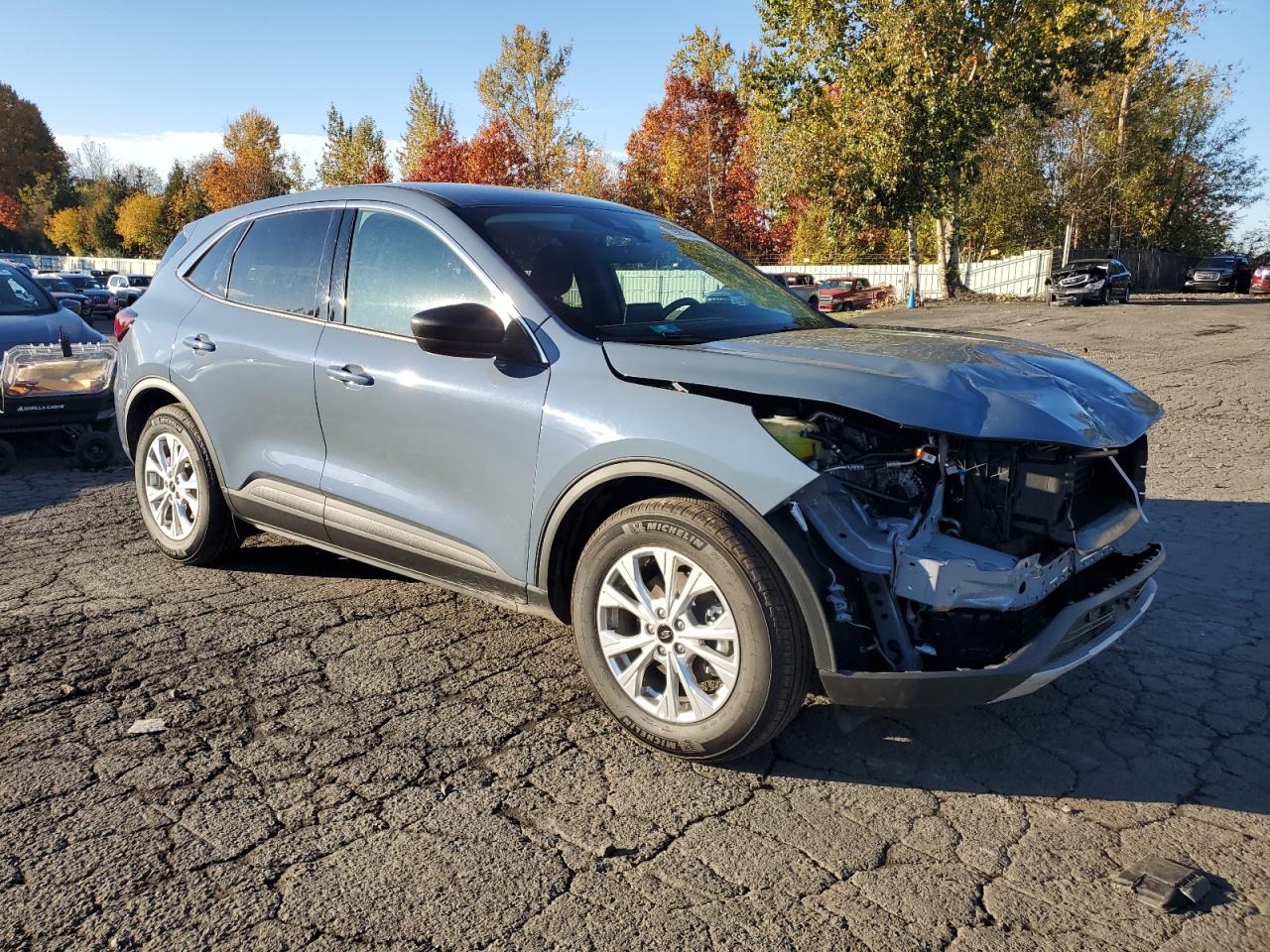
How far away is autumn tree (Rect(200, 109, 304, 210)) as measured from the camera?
201ft

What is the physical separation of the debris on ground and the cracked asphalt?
4 cm

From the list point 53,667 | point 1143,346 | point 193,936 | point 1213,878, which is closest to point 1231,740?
point 1213,878

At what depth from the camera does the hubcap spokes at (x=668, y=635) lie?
3.11 m

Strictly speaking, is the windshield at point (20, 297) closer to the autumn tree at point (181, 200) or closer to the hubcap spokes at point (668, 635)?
the hubcap spokes at point (668, 635)

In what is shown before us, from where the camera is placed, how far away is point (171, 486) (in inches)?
205

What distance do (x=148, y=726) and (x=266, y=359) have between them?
5.66 feet

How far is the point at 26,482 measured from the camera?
24.7ft

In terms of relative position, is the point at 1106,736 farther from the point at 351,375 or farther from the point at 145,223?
the point at 145,223

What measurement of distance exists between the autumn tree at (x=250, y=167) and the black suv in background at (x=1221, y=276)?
48.8 m

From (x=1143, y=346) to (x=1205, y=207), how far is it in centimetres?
3749

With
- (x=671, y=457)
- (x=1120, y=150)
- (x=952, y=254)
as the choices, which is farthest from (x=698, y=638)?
(x=1120, y=150)

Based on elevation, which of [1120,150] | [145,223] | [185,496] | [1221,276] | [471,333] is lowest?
[185,496]

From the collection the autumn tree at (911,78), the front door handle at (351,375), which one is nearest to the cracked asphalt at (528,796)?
the front door handle at (351,375)

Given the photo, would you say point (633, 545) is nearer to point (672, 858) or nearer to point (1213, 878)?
point (672, 858)
